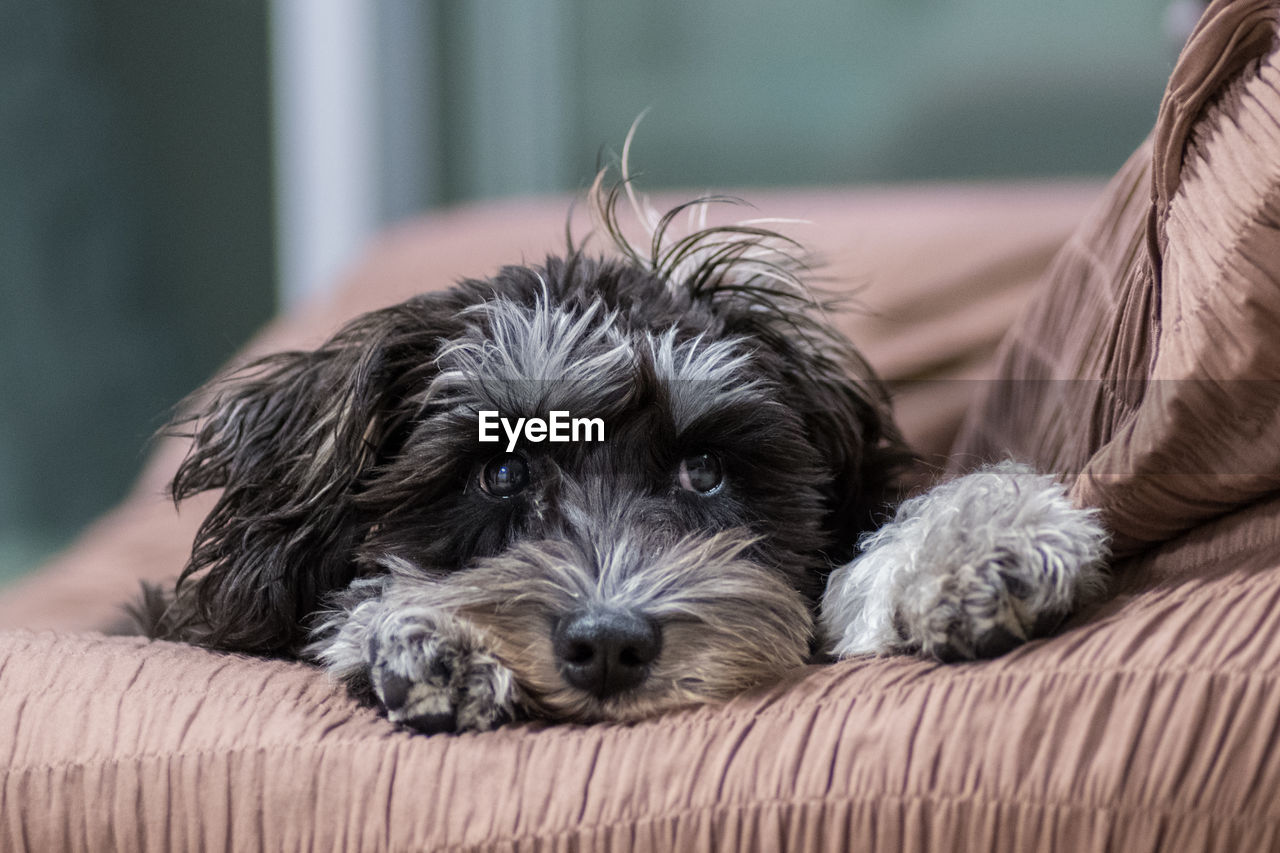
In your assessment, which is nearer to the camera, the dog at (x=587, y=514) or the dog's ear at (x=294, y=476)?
the dog at (x=587, y=514)

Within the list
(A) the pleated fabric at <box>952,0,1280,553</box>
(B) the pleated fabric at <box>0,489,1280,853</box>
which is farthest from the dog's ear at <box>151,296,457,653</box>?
(A) the pleated fabric at <box>952,0,1280,553</box>

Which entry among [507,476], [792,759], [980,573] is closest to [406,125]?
[507,476]

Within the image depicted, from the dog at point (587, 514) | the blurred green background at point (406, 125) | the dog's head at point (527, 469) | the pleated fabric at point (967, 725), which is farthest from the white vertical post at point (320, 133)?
the pleated fabric at point (967, 725)

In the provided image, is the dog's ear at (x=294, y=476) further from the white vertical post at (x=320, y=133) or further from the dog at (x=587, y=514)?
the white vertical post at (x=320, y=133)

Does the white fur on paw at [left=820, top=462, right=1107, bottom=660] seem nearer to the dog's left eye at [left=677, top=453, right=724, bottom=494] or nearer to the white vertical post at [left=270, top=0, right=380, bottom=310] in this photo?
the dog's left eye at [left=677, top=453, right=724, bottom=494]

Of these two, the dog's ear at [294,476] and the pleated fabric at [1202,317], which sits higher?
the pleated fabric at [1202,317]

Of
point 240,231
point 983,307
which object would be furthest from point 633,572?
point 240,231
